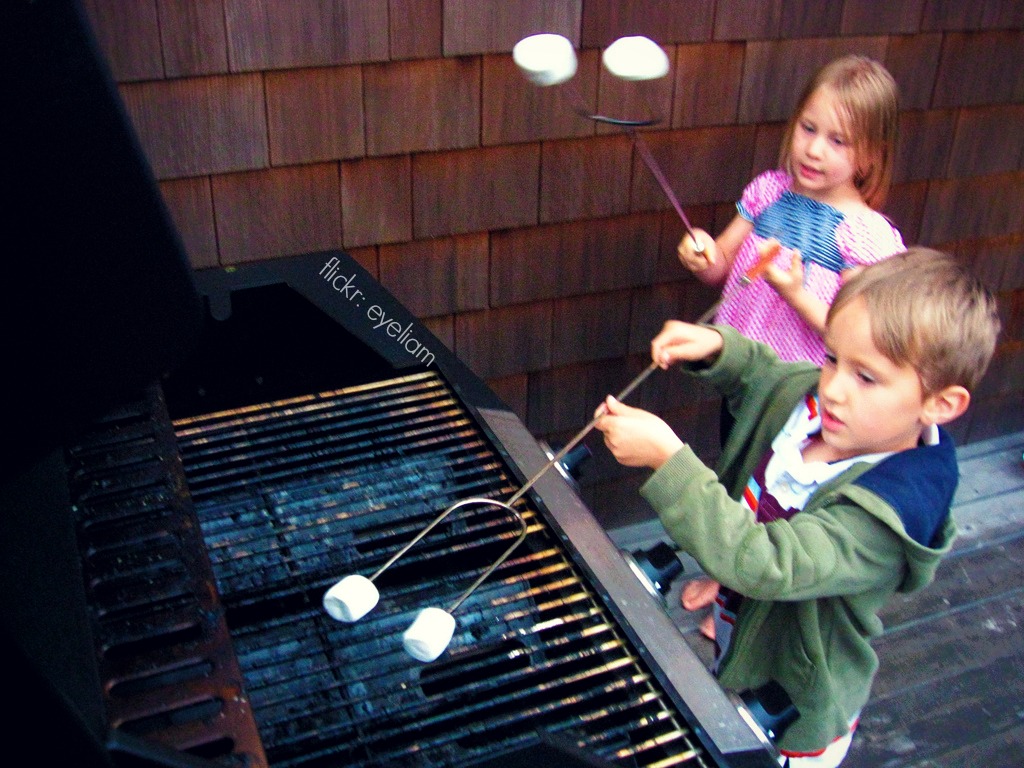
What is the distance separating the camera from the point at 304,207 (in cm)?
208

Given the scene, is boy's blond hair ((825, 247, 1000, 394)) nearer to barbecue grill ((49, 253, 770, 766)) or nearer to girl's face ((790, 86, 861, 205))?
barbecue grill ((49, 253, 770, 766))

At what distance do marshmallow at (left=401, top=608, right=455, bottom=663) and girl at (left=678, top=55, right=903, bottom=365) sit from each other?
3.79 feet

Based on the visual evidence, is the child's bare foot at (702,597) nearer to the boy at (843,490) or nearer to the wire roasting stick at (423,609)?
the boy at (843,490)

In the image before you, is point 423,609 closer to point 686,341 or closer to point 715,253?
point 686,341

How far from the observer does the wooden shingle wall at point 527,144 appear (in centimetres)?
191

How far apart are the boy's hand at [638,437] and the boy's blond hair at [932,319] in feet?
0.99

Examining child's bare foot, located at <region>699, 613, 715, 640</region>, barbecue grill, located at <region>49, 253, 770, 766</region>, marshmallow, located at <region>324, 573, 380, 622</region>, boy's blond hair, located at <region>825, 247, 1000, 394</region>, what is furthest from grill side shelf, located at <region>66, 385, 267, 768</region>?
child's bare foot, located at <region>699, 613, 715, 640</region>

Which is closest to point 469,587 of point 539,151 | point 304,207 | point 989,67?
point 304,207

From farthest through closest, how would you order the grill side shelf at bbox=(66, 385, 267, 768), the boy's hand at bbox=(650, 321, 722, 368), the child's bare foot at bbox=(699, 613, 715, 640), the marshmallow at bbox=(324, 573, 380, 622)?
the child's bare foot at bbox=(699, 613, 715, 640), the boy's hand at bbox=(650, 321, 722, 368), the marshmallow at bbox=(324, 573, 380, 622), the grill side shelf at bbox=(66, 385, 267, 768)

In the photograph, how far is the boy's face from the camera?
4.26 ft

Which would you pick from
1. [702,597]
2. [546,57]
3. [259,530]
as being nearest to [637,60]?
[546,57]

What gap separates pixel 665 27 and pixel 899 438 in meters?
1.28

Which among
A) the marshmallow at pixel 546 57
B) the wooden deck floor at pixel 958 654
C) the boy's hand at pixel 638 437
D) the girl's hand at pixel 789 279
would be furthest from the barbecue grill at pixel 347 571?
the wooden deck floor at pixel 958 654

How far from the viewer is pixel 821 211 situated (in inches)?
80.4
